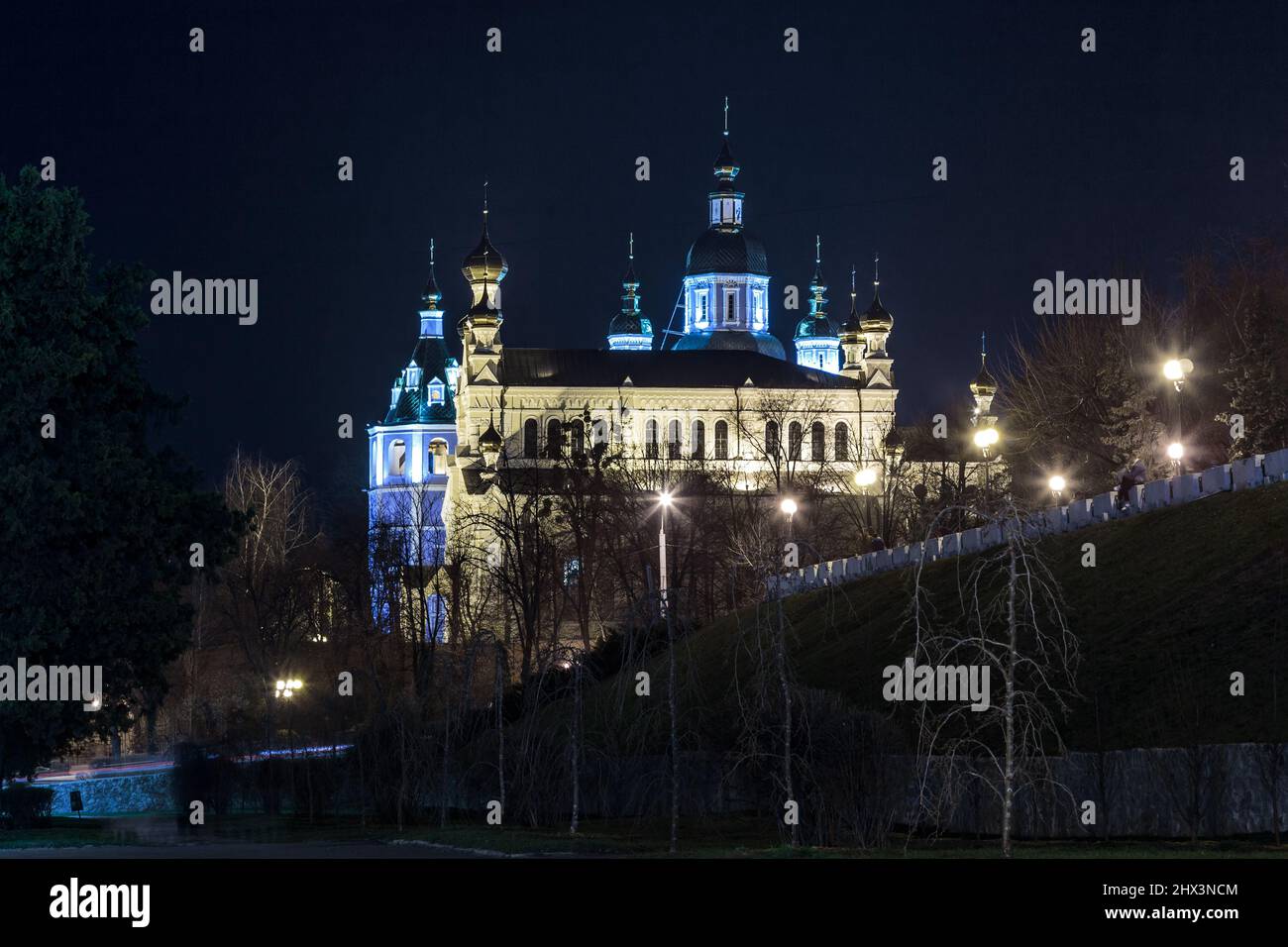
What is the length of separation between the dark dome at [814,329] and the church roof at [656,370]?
31978 mm

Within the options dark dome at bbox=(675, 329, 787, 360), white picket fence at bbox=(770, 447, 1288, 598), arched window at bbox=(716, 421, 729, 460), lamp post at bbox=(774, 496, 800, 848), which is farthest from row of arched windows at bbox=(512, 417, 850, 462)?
lamp post at bbox=(774, 496, 800, 848)

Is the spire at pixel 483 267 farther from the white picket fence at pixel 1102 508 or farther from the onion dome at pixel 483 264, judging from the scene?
the white picket fence at pixel 1102 508

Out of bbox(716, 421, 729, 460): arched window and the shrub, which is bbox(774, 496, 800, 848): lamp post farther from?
bbox(716, 421, 729, 460): arched window

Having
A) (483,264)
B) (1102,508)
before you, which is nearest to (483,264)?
(483,264)

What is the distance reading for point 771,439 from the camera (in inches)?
4560

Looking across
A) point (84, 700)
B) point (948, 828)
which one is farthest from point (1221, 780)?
point (84, 700)

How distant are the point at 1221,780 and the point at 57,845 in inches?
702

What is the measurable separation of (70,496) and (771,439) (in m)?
80.8

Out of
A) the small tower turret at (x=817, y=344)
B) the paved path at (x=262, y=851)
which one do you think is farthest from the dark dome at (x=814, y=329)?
the paved path at (x=262, y=851)

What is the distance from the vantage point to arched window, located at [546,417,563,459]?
101050 mm

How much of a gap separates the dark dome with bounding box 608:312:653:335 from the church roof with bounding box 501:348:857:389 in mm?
18681
